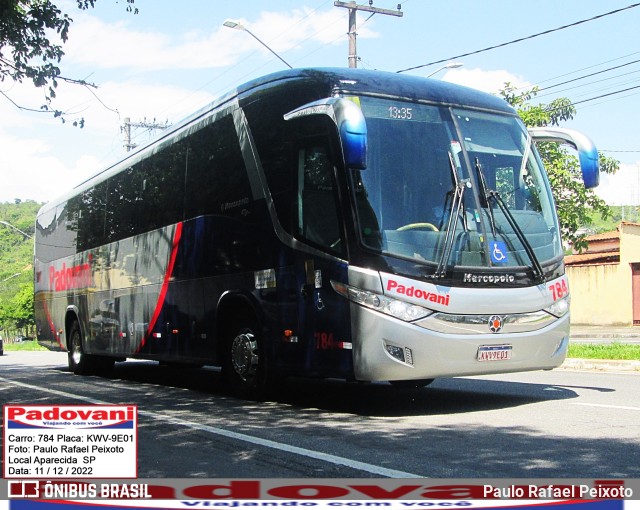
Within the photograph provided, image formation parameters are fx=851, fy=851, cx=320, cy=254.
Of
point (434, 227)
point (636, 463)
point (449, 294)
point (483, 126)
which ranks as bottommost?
point (636, 463)

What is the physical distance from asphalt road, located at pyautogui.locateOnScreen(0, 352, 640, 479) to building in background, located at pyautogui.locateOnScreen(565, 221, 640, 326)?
21.1 metres

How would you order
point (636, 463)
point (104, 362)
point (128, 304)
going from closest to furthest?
point (636, 463) < point (128, 304) < point (104, 362)

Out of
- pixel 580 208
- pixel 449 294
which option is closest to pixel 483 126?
pixel 449 294

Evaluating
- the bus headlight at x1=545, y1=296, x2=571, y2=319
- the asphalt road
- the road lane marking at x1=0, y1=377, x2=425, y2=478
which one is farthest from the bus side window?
the bus headlight at x1=545, y1=296, x2=571, y2=319

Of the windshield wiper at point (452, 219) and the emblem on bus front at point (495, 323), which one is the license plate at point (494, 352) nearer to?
the emblem on bus front at point (495, 323)

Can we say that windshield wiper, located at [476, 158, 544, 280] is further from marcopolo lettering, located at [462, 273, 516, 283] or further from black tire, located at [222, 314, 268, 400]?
black tire, located at [222, 314, 268, 400]

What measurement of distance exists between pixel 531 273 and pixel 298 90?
10.0 ft

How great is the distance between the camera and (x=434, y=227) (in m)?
8.10

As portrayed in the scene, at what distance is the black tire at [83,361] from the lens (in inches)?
640

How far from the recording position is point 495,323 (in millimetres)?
8156

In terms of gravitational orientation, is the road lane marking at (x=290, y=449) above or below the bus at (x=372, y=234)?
below

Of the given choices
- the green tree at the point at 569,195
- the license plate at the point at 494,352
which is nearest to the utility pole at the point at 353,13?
the green tree at the point at 569,195

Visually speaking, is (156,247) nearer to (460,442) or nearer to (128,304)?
(128,304)

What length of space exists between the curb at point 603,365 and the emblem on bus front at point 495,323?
6142 mm
